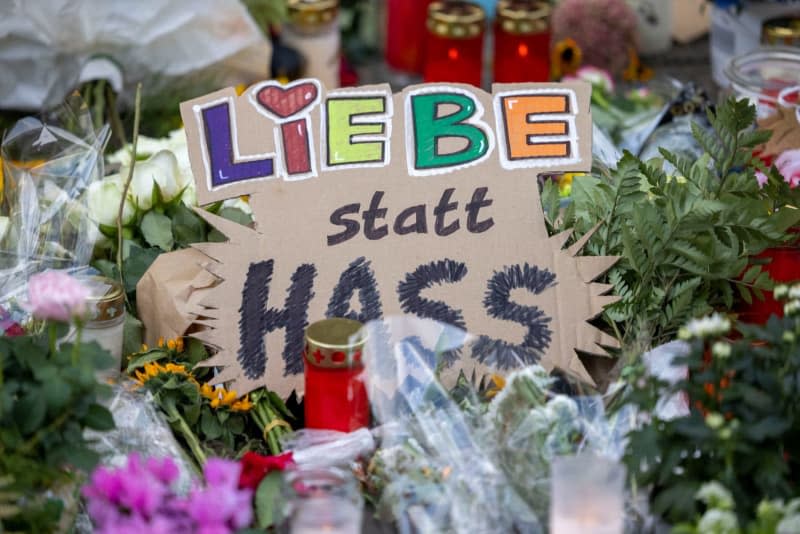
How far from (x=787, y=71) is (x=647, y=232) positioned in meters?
0.95

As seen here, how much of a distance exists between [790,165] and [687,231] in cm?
38

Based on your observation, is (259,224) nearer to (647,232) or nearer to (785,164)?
(647,232)

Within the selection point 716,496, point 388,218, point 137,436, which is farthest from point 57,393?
point 716,496

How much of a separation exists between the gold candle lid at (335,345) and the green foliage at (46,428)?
254 millimetres

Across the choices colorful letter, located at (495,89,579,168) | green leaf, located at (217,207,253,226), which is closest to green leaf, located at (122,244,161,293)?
green leaf, located at (217,207,253,226)

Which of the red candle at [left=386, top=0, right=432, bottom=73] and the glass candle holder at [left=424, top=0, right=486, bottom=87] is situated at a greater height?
the glass candle holder at [left=424, top=0, right=486, bottom=87]

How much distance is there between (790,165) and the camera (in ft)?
5.46

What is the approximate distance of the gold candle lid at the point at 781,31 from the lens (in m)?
2.41

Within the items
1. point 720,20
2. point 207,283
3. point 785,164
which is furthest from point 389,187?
point 720,20

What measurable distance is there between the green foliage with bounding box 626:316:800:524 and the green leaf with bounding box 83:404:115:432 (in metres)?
0.56

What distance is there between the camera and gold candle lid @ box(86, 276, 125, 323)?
1291 mm

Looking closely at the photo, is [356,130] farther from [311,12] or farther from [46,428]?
[311,12]

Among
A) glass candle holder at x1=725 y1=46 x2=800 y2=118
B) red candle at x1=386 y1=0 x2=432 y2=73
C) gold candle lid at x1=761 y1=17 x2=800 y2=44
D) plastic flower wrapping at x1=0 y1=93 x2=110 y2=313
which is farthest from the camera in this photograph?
red candle at x1=386 y1=0 x2=432 y2=73

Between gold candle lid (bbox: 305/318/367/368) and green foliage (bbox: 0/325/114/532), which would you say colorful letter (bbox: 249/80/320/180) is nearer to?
gold candle lid (bbox: 305/318/367/368)
